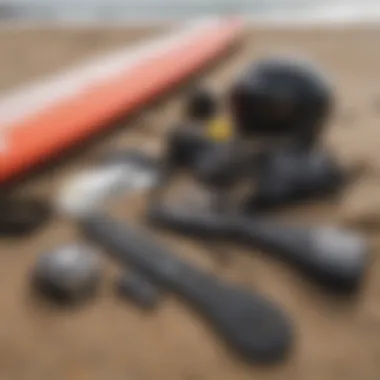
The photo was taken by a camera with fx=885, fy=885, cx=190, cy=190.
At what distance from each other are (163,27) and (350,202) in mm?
392

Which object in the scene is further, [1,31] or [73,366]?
[1,31]

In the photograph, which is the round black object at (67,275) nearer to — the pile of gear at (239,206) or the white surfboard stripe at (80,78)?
the pile of gear at (239,206)

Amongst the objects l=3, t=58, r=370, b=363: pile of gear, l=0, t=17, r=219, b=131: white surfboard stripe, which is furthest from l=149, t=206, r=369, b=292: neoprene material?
l=0, t=17, r=219, b=131: white surfboard stripe

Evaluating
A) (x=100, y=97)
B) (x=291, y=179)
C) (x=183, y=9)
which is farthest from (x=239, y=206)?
(x=183, y=9)

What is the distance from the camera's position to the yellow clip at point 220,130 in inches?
23.8

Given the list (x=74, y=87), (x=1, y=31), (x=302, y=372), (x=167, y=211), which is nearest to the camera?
(x=302, y=372)

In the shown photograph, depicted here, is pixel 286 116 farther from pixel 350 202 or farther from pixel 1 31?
pixel 1 31

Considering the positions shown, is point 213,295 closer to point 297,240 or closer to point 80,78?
point 297,240

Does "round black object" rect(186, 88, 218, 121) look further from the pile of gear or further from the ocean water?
the ocean water

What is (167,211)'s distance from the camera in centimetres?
52

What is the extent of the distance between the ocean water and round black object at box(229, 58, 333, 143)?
405 mm

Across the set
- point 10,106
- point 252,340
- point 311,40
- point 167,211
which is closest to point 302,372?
point 252,340

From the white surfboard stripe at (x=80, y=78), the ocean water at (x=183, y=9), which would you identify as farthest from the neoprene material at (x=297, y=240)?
the ocean water at (x=183, y=9)

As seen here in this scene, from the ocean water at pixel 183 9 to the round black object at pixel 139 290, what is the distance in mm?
559
